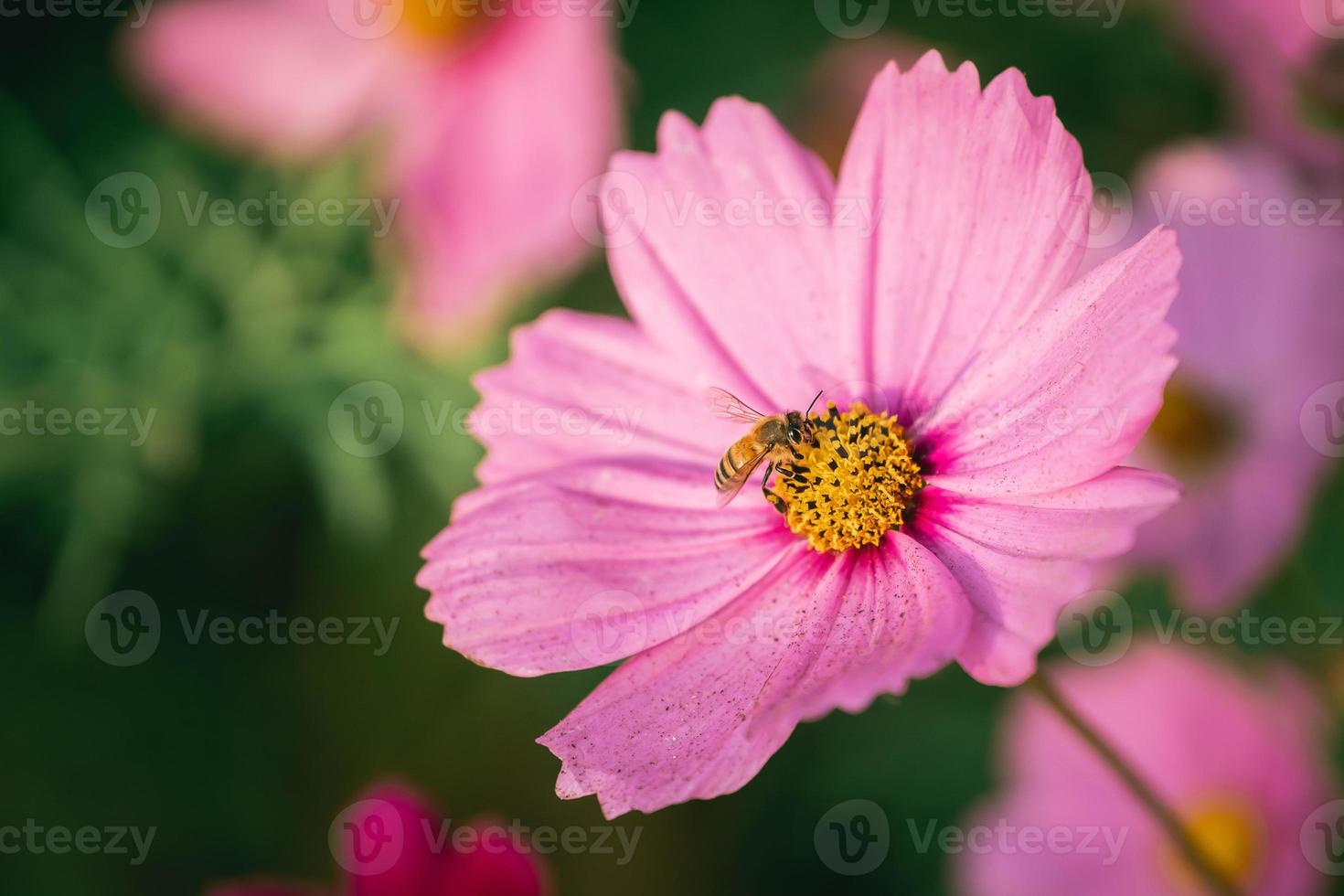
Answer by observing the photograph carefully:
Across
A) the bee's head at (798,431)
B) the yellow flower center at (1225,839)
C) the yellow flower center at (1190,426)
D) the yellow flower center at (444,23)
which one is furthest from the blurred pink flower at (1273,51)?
the yellow flower center at (444,23)

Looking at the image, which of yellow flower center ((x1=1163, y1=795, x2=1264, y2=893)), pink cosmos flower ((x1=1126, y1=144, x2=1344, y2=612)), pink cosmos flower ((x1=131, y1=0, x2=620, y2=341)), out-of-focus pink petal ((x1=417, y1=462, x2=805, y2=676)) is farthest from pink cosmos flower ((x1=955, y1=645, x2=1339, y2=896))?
pink cosmos flower ((x1=131, y1=0, x2=620, y2=341))

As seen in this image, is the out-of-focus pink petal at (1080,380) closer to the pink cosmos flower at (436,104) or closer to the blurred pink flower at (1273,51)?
the blurred pink flower at (1273,51)

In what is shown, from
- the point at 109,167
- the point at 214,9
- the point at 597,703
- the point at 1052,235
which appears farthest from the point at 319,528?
the point at 1052,235

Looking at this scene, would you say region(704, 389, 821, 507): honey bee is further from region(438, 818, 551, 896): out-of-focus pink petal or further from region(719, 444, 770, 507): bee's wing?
region(438, 818, 551, 896): out-of-focus pink petal

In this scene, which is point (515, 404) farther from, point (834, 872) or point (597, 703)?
point (834, 872)

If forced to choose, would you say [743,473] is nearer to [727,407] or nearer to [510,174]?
[727,407]

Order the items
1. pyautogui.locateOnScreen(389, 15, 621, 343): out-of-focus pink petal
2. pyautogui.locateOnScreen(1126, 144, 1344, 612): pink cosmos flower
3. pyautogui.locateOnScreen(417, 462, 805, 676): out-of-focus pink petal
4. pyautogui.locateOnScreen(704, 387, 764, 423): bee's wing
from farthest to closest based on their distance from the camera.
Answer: pyautogui.locateOnScreen(389, 15, 621, 343): out-of-focus pink petal → pyautogui.locateOnScreen(1126, 144, 1344, 612): pink cosmos flower → pyautogui.locateOnScreen(704, 387, 764, 423): bee's wing → pyautogui.locateOnScreen(417, 462, 805, 676): out-of-focus pink petal

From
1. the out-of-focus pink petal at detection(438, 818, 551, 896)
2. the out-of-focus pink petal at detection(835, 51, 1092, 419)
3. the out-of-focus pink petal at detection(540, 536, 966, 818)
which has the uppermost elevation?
the out-of-focus pink petal at detection(835, 51, 1092, 419)

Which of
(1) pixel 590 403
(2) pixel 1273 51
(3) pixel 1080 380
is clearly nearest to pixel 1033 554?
(3) pixel 1080 380
